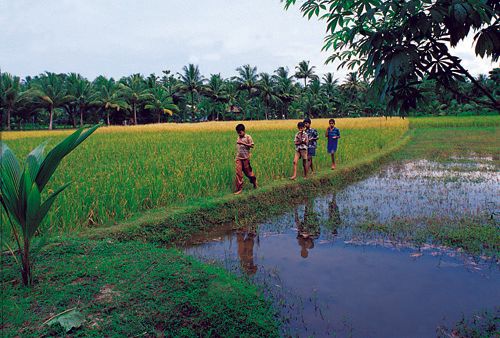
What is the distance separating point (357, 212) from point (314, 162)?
3.36 metres

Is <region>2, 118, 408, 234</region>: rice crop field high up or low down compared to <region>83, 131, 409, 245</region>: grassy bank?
up

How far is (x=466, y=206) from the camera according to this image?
5711 mm

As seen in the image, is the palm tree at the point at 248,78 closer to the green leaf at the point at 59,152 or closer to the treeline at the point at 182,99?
the treeline at the point at 182,99

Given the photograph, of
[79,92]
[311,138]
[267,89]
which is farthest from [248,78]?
[311,138]

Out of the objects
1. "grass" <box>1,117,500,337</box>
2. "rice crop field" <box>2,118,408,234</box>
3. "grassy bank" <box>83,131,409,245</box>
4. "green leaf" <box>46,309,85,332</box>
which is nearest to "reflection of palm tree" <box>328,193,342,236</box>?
"grassy bank" <box>83,131,409,245</box>

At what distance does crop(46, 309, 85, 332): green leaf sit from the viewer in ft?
7.44

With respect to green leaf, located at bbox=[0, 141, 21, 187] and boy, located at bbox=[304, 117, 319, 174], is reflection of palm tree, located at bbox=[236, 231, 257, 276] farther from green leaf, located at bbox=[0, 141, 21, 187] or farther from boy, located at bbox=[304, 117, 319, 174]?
boy, located at bbox=[304, 117, 319, 174]

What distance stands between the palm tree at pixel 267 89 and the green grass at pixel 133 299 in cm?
3722

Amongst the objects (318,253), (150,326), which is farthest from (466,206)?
(150,326)

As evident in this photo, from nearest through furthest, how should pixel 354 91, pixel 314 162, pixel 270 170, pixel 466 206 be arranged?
1. pixel 466 206
2. pixel 270 170
3. pixel 314 162
4. pixel 354 91

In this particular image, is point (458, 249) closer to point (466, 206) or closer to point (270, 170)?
point (466, 206)

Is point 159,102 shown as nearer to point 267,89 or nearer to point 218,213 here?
point 267,89

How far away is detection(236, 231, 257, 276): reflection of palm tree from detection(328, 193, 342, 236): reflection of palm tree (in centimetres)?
107

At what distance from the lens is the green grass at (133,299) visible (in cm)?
240
